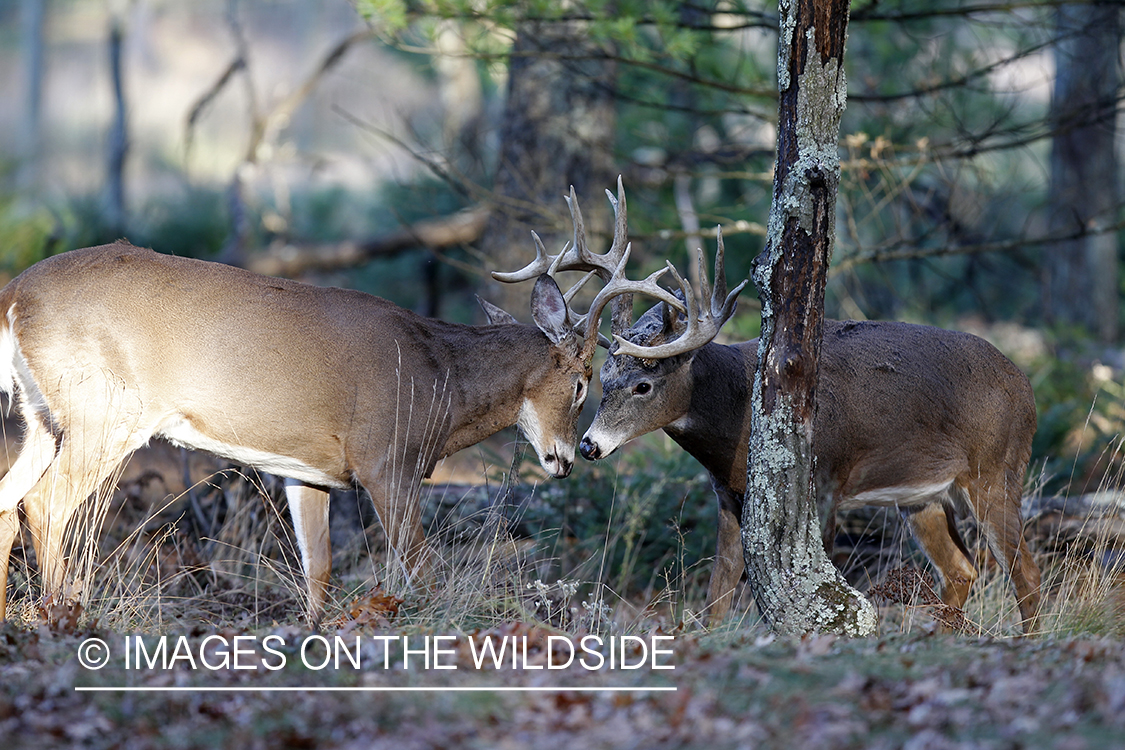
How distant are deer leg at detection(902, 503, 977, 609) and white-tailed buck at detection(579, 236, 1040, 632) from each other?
0.11ft

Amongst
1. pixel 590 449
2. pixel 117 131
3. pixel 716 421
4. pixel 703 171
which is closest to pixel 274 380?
pixel 590 449

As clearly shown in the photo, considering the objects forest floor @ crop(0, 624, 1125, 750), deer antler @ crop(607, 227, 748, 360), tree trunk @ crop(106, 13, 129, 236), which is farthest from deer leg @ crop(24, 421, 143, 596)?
tree trunk @ crop(106, 13, 129, 236)

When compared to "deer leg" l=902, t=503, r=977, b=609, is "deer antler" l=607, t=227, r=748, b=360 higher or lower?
higher

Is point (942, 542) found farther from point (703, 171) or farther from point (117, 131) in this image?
point (117, 131)

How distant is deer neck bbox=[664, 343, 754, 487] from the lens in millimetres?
5898

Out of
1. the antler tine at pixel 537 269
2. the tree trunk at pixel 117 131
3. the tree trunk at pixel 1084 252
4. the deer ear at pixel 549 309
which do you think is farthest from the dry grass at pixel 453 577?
the tree trunk at pixel 117 131

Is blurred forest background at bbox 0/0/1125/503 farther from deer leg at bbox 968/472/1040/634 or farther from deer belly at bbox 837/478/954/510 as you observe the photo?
deer belly at bbox 837/478/954/510

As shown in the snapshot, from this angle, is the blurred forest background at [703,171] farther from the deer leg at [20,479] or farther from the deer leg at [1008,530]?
the deer leg at [20,479]

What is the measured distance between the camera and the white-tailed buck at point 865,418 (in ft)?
19.2

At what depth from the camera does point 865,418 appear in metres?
6.01

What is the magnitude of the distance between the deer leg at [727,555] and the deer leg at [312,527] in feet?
7.27

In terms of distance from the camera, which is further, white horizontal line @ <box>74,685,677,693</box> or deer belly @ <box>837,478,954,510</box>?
deer belly @ <box>837,478,954,510</box>

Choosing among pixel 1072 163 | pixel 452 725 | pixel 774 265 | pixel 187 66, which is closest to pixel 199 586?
pixel 452 725

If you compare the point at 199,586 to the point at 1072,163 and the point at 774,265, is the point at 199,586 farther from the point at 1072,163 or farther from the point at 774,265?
the point at 1072,163
